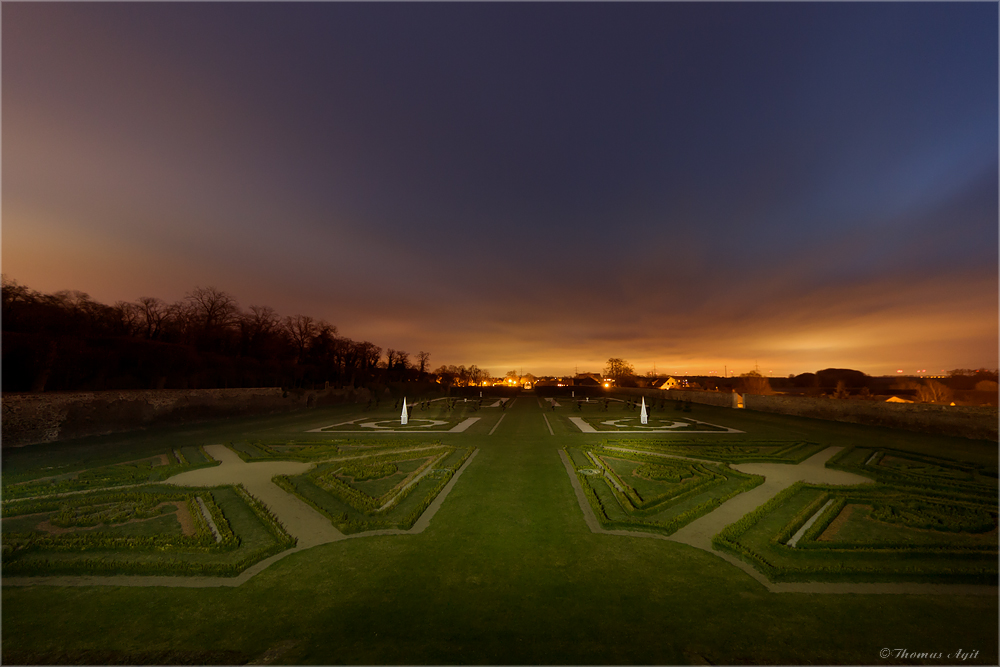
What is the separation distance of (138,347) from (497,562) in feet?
107

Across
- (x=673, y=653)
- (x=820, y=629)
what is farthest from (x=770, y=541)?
(x=673, y=653)

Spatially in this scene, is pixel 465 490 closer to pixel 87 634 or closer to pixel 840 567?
pixel 87 634

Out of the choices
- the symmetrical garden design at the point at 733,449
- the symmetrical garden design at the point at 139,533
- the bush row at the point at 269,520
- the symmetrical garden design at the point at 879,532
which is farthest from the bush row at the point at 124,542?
the symmetrical garden design at the point at 733,449

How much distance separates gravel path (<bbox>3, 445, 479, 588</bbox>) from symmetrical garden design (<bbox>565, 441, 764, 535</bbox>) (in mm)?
4316

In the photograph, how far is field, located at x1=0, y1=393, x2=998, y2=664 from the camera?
475 cm

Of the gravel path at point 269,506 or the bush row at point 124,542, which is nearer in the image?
the gravel path at point 269,506

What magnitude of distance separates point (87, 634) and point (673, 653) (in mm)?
7531

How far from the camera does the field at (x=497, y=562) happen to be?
4754 millimetres

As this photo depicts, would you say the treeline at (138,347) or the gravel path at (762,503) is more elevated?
the treeline at (138,347)

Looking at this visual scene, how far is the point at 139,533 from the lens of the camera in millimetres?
7859

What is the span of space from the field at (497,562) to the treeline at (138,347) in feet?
36.1

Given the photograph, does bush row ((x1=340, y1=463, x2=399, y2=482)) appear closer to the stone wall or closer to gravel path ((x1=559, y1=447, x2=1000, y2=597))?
gravel path ((x1=559, y1=447, x2=1000, y2=597))

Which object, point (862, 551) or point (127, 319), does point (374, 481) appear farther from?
point (127, 319)

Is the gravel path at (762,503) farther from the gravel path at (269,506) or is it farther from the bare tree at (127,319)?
the bare tree at (127,319)
